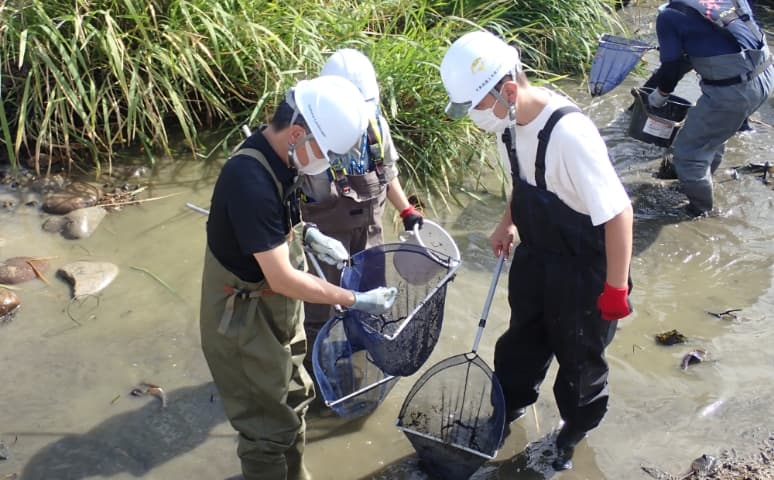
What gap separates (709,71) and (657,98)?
0.47m

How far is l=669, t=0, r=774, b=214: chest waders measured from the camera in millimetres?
4812

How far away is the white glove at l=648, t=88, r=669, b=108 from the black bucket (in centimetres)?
4

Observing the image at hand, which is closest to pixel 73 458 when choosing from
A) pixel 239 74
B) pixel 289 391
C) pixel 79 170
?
pixel 289 391

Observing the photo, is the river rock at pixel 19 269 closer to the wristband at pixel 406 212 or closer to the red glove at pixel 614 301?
the wristband at pixel 406 212

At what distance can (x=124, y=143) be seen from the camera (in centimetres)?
523

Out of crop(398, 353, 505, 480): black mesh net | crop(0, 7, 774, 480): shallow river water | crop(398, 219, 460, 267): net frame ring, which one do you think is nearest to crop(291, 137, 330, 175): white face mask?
crop(398, 219, 460, 267): net frame ring

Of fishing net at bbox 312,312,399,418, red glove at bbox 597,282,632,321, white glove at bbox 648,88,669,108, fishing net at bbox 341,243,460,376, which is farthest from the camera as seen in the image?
white glove at bbox 648,88,669,108

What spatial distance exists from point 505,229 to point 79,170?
319cm

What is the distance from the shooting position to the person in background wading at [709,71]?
15.8 feet

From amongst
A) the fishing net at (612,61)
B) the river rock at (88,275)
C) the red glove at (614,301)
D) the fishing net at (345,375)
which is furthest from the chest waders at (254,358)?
the fishing net at (612,61)

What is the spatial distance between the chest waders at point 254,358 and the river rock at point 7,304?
1.74 meters

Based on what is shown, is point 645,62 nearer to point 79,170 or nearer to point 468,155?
point 468,155

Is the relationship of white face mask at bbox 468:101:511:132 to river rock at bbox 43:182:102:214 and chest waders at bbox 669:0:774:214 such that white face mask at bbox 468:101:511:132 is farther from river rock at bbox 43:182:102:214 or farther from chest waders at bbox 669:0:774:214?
river rock at bbox 43:182:102:214

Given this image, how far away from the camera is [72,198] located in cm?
473
